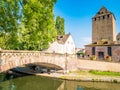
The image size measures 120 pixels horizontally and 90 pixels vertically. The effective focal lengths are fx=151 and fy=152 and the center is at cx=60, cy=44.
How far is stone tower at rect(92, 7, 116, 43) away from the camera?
4209 centimetres

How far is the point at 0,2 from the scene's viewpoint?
12.3 m

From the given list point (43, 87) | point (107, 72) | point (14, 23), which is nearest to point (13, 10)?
point (14, 23)

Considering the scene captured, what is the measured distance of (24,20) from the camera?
13133 millimetres

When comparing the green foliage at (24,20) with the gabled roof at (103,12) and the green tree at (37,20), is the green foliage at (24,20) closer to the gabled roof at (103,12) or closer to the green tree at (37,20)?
the green tree at (37,20)

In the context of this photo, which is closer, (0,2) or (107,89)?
(0,2)

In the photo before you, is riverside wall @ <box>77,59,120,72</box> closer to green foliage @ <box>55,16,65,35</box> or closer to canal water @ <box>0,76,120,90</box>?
canal water @ <box>0,76,120,90</box>

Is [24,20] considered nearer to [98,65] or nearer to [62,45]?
[98,65]

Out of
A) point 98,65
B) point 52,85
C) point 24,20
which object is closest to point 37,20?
point 24,20

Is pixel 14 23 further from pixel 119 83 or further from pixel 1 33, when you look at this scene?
pixel 119 83

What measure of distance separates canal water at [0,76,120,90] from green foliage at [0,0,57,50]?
7.68 metres

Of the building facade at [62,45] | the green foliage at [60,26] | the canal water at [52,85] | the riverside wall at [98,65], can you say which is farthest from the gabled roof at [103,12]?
the canal water at [52,85]

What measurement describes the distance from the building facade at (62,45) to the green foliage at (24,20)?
28569 millimetres

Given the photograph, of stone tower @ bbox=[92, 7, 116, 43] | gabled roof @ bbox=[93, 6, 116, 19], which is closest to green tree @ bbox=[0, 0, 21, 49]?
stone tower @ bbox=[92, 7, 116, 43]

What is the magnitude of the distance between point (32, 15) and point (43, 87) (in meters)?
10.7
